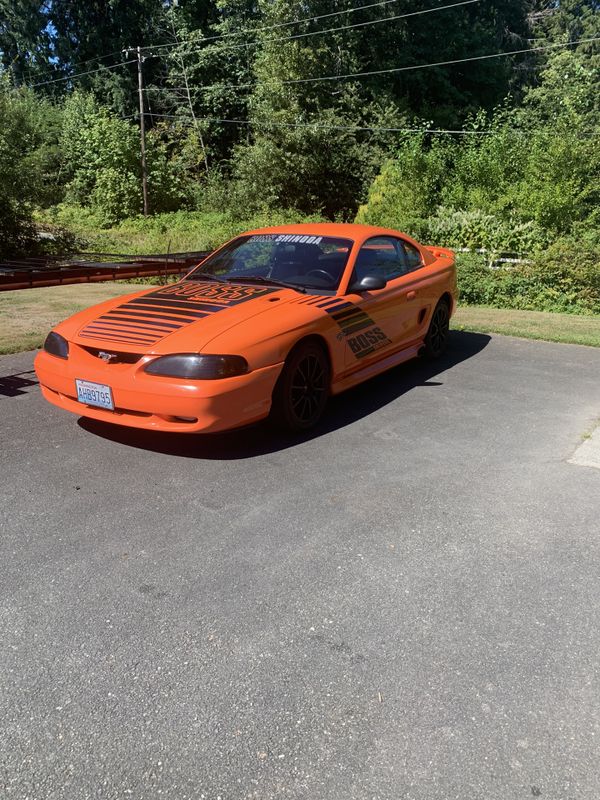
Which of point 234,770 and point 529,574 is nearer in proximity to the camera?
point 234,770

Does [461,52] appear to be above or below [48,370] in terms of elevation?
above

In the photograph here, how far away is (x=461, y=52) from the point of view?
3466cm

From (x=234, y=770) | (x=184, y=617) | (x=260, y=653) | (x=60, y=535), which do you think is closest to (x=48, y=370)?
(x=60, y=535)

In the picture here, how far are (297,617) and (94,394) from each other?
2.32 meters

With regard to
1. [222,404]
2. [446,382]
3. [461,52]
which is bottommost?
[446,382]

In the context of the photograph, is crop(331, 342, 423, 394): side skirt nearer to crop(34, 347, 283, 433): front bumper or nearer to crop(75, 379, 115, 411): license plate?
crop(34, 347, 283, 433): front bumper

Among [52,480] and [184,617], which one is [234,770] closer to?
[184,617]

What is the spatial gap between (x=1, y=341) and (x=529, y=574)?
22.2ft

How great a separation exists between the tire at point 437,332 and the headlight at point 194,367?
323 cm

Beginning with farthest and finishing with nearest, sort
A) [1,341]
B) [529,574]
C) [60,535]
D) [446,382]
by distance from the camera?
[1,341] < [446,382] < [60,535] < [529,574]

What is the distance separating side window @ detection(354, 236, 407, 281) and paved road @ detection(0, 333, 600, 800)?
5.57 feet

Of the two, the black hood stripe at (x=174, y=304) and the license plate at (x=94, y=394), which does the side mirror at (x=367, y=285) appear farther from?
the license plate at (x=94, y=394)

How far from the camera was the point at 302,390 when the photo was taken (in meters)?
4.75

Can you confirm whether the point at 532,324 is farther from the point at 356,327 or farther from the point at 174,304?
the point at 174,304
